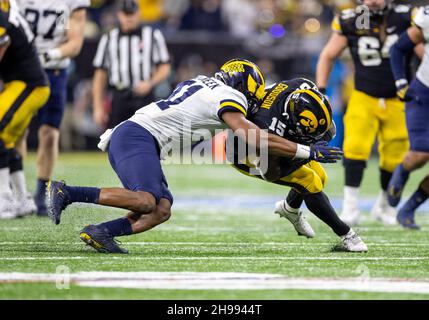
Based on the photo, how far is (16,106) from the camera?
647 centimetres

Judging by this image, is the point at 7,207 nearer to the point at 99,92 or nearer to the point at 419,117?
the point at 99,92

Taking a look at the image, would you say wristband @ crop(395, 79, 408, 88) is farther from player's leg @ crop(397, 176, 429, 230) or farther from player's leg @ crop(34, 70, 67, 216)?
player's leg @ crop(34, 70, 67, 216)

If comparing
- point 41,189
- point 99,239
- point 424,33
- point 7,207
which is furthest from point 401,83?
point 7,207

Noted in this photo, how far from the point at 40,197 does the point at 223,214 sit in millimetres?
1562

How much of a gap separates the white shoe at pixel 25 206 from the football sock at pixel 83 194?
2251 mm

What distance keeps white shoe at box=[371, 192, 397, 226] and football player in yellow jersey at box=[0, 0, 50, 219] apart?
9.26 feet

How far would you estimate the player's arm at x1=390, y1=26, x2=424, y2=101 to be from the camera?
6.76 metres

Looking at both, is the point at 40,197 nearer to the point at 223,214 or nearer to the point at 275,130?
the point at 223,214

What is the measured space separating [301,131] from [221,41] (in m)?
10.9

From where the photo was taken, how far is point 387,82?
7.33m

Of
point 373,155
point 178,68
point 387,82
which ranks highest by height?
point 387,82

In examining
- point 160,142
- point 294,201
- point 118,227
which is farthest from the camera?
point 294,201

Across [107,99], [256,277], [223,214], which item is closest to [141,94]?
[223,214]

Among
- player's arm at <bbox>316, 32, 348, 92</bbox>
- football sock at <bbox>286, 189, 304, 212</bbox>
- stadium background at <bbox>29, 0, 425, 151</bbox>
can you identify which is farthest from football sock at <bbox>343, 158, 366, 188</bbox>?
stadium background at <bbox>29, 0, 425, 151</bbox>
